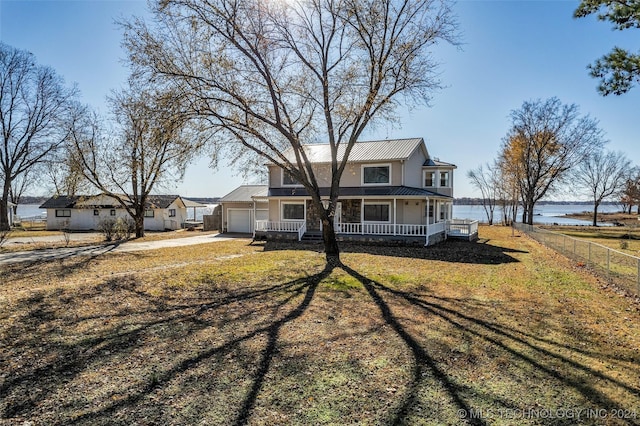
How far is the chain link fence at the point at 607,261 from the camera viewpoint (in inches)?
337

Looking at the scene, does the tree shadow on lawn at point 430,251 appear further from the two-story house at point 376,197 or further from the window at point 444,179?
the window at point 444,179

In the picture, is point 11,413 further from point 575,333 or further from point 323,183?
point 323,183

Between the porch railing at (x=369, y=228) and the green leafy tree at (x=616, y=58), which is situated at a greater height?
the green leafy tree at (x=616, y=58)

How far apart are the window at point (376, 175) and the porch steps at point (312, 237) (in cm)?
428

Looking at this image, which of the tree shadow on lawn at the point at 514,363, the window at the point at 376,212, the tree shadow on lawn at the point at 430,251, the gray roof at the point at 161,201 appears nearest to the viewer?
the tree shadow on lawn at the point at 514,363

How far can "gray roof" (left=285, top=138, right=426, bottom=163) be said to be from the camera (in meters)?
21.3

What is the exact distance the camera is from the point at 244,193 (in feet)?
99.5

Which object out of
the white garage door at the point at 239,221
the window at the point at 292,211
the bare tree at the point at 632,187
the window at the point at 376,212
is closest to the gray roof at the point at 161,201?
the white garage door at the point at 239,221

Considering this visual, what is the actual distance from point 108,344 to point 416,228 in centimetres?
1618

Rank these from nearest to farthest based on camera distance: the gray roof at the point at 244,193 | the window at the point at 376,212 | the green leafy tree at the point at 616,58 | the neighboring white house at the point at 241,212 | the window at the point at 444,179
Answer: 1. the green leafy tree at the point at 616,58
2. the window at the point at 376,212
3. the window at the point at 444,179
4. the gray roof at the point at 244,193
5. the neighboring white house at the point at 241,212

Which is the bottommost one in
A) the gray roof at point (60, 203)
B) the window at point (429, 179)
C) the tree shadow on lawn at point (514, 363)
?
the tree shadow on lawn at point (514, 363)

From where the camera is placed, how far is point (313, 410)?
3795 millimetres

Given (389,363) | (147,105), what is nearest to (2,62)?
(147,105)

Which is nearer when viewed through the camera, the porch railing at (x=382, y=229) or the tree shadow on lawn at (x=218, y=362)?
the tree shadow on lawn at (x=218, y=362)
